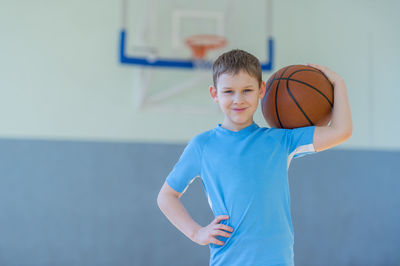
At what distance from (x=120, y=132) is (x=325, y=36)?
249 centimetres

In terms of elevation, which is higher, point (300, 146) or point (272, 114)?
point (272, 114)

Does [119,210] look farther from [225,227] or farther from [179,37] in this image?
[225,227]

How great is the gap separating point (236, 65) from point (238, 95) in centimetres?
11

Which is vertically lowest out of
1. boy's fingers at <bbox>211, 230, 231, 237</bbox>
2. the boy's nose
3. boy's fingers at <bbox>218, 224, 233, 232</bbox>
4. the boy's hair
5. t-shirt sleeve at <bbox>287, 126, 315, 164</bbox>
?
boy's fingers at <bbox>211, 230, 231, 237</bbox>

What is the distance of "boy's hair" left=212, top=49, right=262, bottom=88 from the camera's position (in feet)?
5.04

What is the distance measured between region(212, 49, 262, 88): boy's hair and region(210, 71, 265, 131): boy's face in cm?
2

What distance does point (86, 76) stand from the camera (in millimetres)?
4234

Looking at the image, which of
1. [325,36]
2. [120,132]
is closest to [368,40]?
[325,36]

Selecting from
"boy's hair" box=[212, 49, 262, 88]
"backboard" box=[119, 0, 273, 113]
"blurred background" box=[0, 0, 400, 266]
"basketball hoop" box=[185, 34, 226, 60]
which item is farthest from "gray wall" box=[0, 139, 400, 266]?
"boy's hair" box=[212, 49, 262, 88]

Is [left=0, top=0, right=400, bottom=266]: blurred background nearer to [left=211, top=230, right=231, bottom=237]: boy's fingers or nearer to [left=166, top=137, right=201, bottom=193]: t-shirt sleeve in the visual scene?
[left=166, top=137, right=201, bottom=193]: t-shirt sleeve

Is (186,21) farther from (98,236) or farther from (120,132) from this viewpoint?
(98,236)

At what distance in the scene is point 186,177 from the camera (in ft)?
5.17

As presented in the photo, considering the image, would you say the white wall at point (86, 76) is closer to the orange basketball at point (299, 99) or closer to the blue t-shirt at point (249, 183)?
the orange basketball at point (299, 99)

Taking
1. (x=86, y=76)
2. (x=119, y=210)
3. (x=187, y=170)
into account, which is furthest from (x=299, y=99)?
(x=86, y=76)
